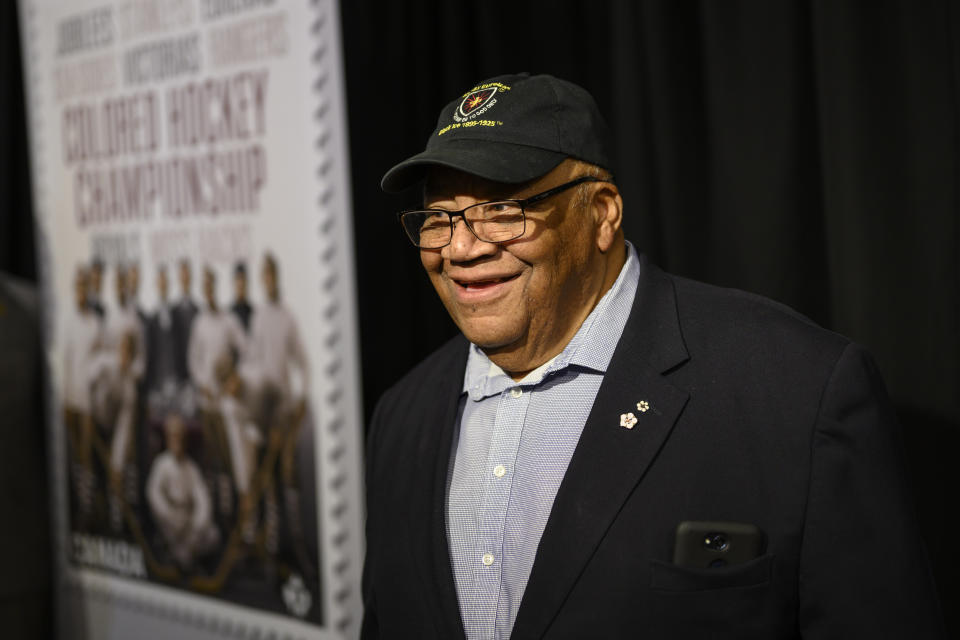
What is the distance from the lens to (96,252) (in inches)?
95.0

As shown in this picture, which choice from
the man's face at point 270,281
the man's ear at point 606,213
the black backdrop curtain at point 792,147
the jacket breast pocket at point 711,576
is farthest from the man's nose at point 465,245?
the man's face at point 270,281

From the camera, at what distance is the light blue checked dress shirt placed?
3.88 feet

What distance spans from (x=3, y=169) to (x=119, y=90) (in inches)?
36.5

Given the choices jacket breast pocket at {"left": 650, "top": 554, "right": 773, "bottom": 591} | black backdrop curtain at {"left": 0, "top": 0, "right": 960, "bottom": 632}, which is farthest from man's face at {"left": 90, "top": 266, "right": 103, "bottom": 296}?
jacket breast pocket at {"left": 650, "top": 554, "right": 773, "bottom": 591}

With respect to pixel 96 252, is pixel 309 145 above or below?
above

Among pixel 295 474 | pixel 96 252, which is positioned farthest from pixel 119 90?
pixel 295 474

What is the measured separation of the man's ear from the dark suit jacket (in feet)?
0.36

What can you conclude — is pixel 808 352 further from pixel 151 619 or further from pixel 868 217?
pixel 151 619

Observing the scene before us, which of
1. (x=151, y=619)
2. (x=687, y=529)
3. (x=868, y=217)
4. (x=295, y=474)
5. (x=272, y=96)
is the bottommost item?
(x=151, y=619)

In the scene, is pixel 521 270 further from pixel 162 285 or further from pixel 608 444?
pixel 162 285

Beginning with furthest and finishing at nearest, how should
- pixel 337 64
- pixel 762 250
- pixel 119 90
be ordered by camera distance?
1. pixel 119 90
2. pixel 337 64
3. pixel 762 250

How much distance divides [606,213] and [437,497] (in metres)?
0.46

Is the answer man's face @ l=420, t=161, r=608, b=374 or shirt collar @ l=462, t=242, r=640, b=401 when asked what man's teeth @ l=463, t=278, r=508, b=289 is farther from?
shirt collar @ l=462, t=242, r=640, b=401

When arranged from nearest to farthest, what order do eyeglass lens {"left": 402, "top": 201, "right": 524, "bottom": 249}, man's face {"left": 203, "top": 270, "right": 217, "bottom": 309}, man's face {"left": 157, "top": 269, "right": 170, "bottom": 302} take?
eyeglass lens {"left": 402, "top": 201, "right": 524, "bottom": 249} → man's face {"left": 203, "top": 270, "right": 217, "bottom": 309} → man's face {"left": 157, "top": 269, "right": 170, "bottom": 302}
